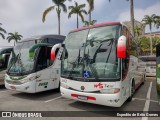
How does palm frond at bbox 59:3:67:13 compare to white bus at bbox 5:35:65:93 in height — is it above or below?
above

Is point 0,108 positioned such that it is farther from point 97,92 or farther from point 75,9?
point 75,9

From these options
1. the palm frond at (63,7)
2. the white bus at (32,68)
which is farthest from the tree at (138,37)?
the palm frond at (63,7)

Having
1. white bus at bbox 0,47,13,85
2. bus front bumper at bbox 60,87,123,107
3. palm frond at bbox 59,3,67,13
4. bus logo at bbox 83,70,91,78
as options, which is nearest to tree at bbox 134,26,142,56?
bus logo at bbox 83,70,91,78

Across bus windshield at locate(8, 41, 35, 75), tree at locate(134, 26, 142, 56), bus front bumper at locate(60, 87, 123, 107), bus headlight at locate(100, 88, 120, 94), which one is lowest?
bus front bumper at locate(60, 87, 123, 107)

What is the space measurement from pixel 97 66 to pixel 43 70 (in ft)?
12.2

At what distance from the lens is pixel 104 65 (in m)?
5.86

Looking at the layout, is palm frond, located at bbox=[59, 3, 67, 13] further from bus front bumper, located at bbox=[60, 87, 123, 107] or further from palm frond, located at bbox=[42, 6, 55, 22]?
bus front bumper, located at bbox=[60, 87, 123, 107]

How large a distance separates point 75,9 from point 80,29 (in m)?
22.6

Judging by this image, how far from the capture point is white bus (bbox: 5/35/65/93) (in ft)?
26.8

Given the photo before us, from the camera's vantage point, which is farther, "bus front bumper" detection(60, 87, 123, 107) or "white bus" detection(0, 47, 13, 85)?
"white bus" detection(0, 47, 13, 85)

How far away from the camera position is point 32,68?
323 inches

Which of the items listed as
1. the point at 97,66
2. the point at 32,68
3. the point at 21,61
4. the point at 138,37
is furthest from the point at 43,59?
the point at 138,37

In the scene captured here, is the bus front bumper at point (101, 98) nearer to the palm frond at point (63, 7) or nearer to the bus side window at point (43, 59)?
the bus side window at point (43, 59)

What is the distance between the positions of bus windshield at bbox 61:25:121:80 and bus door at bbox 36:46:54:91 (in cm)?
199
